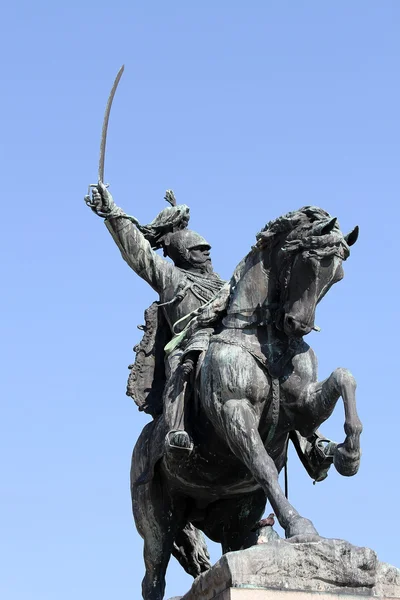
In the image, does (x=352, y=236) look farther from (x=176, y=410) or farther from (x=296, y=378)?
(x=176, y=410)

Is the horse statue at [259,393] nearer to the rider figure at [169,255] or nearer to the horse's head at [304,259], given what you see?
the horse's head at [304,259]

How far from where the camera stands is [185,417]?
10.8 meters

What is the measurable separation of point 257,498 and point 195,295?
180 centimetres

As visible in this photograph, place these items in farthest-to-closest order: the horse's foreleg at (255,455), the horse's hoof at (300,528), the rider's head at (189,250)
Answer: the rider's head at (189,250), the horse's foreleg at (255,455), the horse's hoof at (300,528)

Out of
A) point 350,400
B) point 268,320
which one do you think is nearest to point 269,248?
point 268,320

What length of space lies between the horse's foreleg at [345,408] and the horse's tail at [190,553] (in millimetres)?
1939

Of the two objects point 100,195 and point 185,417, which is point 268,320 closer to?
point 185,417

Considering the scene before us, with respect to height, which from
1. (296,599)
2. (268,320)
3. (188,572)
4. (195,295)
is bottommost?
(296,599)

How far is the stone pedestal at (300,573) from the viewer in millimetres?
Answer: 9242

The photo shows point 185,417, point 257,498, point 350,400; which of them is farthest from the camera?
point 257,498

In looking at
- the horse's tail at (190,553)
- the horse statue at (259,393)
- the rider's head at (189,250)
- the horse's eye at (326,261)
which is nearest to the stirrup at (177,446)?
the horse statue at (259,393)

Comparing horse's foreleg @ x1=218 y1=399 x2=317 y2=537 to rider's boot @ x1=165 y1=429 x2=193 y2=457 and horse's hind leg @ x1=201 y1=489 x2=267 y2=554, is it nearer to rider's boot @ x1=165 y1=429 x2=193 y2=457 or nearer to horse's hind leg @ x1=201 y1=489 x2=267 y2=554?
rider's boot @ x1=165 y1=429 x2=193 y2=457

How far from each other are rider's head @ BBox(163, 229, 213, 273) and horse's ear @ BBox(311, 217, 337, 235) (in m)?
2.49

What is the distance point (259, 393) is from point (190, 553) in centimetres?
214
